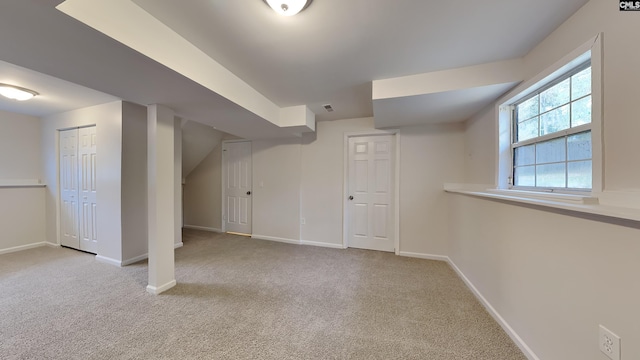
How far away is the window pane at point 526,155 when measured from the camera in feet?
5.76

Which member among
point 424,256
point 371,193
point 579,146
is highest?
point 579,146

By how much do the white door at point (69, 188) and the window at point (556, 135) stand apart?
5766 millimetres

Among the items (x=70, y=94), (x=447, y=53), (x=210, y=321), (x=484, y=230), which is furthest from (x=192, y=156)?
(x=484, y=230)

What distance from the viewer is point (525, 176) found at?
6.10 feet

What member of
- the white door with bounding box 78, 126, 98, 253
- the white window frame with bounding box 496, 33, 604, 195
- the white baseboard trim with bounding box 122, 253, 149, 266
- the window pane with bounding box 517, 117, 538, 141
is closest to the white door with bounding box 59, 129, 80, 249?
the white door with bounding box 78, 126, 98, 253

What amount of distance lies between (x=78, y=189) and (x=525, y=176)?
5765 mm

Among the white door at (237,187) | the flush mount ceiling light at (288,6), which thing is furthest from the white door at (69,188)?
the flush mount ceiling light at (288,6)

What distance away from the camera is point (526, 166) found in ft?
6.04

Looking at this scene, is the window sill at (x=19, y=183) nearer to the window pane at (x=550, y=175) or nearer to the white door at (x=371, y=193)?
the white door at (x=371, y=193)

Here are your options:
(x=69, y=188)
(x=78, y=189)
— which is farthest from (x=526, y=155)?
(x=69, y=188)

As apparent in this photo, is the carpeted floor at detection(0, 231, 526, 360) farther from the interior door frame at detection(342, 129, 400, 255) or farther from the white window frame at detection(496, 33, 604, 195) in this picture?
the white window frame at detection(496, 33, 604, 195)

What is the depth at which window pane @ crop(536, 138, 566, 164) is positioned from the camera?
1.47 meters

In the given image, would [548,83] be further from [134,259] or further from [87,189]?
[87,189]

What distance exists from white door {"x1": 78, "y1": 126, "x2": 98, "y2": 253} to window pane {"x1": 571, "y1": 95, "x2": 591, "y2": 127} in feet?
17.3
